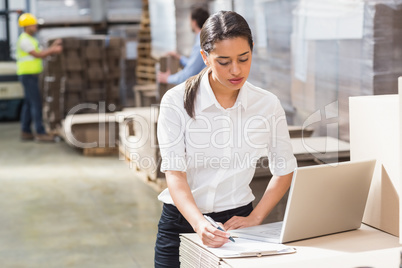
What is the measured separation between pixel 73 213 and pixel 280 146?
3582 mm

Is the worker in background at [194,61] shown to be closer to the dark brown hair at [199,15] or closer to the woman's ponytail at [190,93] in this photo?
the dark brown hair at [199,15]

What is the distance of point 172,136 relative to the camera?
1859 millimetres

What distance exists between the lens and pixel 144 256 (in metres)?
4.12

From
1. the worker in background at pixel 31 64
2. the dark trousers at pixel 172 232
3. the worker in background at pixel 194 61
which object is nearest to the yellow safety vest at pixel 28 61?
the worker in background at pixel 31 64

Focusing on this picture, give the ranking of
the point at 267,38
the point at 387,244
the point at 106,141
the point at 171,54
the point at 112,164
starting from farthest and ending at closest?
the point at 106,141 < the point at 112,164 < the point at 171,54 < the point at 267,38 < the point at 387,244

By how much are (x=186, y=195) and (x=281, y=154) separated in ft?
1.16

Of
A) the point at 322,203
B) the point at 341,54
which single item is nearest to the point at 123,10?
the point at 341,54

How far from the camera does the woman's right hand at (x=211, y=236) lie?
5.55 ft

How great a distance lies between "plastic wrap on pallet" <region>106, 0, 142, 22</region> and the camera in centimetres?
1002

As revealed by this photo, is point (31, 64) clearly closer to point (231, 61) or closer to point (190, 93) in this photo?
point (190, 93)

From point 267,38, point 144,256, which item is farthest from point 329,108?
point 144,256

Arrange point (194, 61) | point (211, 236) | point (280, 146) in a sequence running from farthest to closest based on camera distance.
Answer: point (194, 61) < point (280, 146) < point (211, 236)

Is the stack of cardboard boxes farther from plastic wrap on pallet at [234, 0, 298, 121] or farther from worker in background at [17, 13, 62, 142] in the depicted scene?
plastic wrap on pallet at [234, 0, 298, 121]

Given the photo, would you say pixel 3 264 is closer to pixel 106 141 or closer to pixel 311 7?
pixel 311 7
